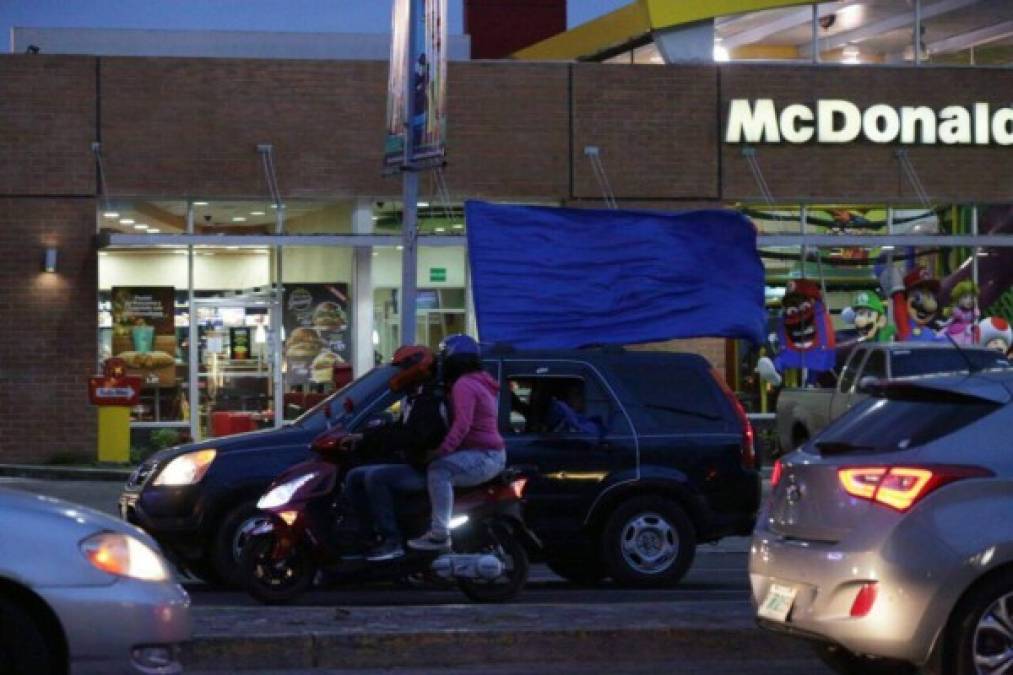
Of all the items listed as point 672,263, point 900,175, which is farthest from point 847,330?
point 672,263

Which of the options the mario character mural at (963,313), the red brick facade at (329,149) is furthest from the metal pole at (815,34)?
the mario character mural at (963,313)

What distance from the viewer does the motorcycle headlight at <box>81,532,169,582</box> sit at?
7.11 m

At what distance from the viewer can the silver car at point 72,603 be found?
695 centimetres

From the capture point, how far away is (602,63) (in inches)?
1132

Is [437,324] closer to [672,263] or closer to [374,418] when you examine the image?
[672,263]

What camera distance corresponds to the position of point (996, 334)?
90.6ft

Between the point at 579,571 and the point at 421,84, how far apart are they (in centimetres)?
545

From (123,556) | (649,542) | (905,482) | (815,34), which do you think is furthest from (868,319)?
(123,556)

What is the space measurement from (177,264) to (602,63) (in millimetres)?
7545

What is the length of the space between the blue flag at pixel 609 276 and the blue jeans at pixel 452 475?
395 cm

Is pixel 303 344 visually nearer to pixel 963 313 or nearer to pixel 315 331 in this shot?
pixel 315 331

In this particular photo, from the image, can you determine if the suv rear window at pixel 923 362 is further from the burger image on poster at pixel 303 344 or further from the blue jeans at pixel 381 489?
the blue jeans at pixel 381 489

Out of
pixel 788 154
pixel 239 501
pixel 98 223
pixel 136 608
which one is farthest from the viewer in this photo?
pixel 788 154

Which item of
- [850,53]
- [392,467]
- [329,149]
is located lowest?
[392,467]
